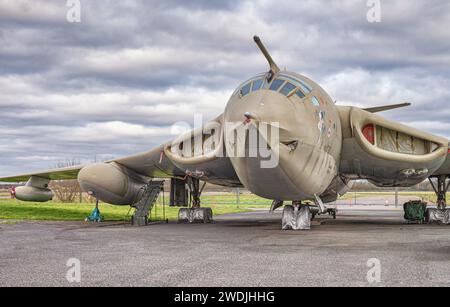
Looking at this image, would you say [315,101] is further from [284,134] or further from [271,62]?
[284,134]

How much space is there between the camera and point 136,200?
78.0 ft

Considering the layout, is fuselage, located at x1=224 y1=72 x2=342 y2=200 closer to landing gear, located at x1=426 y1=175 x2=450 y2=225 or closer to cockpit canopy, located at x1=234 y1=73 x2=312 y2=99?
cockpit canopy, located at x1=234 y1=73 x2=312 y2=99

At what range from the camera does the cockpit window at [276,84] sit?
14.4 m

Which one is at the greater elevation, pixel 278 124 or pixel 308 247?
pixel 278 124

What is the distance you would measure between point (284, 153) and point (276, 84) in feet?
7.20

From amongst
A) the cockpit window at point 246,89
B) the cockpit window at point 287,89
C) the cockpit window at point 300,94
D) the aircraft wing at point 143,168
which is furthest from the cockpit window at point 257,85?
the aircraft wing at point 143,168

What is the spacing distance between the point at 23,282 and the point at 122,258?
9.06 ft

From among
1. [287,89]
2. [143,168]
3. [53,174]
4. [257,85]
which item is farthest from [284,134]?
[53,174]

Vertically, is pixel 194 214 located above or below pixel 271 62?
below

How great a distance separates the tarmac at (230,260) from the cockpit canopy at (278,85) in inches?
153

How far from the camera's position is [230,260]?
30.6 ft
